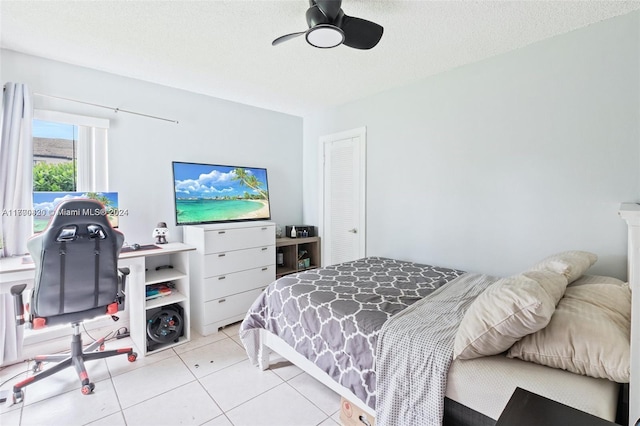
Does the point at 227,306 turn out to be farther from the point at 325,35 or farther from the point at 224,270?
the point at 325,35

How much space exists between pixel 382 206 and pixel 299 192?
140cm

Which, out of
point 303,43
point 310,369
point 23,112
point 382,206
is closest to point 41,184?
point 23,112

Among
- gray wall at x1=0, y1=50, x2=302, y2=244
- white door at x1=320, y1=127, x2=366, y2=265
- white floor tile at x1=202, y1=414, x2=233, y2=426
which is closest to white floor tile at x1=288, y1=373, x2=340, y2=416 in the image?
white floor tile at x1=202, y1=414, x2=233, y2=426

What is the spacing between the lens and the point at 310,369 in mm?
1954

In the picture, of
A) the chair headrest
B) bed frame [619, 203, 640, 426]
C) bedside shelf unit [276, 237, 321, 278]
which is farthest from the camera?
bedside shelf unit [276, 237, 321, 278]

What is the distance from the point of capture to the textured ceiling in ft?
6.04

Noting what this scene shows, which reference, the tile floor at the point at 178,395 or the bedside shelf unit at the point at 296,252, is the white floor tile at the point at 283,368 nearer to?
the tile floor at the point at 178,395

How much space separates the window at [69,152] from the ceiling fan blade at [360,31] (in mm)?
2318

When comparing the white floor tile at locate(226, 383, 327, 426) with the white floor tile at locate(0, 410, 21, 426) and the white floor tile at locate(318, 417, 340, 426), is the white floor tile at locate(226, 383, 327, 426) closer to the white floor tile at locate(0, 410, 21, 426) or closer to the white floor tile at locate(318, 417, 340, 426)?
the white floor tile at locate(318, 417, 340, 426)

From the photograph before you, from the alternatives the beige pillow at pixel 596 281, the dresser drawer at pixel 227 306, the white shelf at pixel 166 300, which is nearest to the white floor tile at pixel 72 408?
the white shelf at pixel 166 300

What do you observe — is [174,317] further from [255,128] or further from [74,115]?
[255,128]

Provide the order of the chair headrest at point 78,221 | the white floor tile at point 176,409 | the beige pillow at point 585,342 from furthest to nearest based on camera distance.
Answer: the chair headrest at point 78,221, the white floor tile at point 176,409, the beige pillow at point 585,342

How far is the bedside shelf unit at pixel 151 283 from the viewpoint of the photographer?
254 centimetres

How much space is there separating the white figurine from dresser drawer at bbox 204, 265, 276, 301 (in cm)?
59
